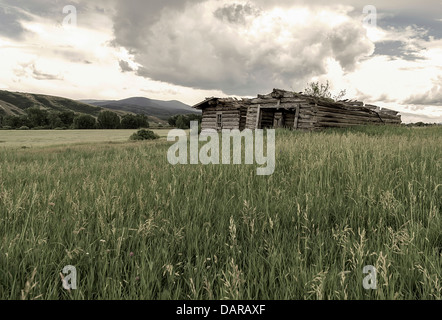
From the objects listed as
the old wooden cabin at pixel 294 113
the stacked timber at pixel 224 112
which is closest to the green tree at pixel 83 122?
the stacked timber at pixel 224 112

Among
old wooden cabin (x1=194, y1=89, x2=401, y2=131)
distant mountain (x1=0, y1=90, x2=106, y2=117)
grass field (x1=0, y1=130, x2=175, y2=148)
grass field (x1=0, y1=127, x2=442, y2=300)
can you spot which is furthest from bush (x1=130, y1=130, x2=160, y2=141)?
distant mountain (x1=0, y1=90, x2=106, y2=117)

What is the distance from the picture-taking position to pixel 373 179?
149 inches

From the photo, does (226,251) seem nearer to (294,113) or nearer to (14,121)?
(294,113)

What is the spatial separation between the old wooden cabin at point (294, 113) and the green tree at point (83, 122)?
55.0 meters

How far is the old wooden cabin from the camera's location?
2144 centimetres

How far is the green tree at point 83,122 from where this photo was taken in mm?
73250

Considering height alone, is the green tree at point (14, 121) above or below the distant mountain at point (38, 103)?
below

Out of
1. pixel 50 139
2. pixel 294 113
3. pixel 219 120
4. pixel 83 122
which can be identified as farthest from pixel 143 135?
pixel 83 122

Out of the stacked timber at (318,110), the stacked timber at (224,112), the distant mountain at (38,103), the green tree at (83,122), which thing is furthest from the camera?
the distant mountain at (38,103)

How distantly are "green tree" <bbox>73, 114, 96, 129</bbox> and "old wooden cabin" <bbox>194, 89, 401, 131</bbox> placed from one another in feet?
180

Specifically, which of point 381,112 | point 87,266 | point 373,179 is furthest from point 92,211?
point 381,112

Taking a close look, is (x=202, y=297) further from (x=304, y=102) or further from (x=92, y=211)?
(x=304, y=102)

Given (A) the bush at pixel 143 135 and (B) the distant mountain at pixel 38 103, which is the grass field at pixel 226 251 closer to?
(A) the bush at pixel 143 135

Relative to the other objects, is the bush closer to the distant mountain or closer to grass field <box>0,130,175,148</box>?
grass field <box>0,130,175,148</box>
